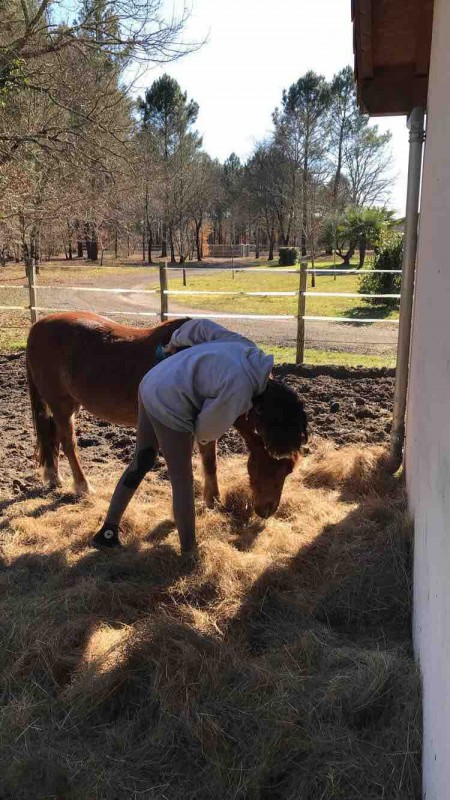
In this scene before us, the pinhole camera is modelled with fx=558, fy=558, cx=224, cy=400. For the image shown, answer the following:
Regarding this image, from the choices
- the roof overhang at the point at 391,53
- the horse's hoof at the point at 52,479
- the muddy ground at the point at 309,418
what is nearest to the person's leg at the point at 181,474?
the horse's hoof at the point at 52,479

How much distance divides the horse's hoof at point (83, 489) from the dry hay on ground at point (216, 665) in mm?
766

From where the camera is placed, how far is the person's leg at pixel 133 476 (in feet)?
10.1

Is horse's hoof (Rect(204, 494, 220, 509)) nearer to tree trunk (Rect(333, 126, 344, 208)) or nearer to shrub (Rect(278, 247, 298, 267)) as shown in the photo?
shrub (Rect(278, 247, 298, 267))

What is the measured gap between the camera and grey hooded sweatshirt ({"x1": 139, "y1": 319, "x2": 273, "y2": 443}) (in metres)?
2.48

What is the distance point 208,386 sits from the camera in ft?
8.38

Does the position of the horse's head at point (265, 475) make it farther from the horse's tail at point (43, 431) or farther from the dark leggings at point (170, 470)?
the horse's tail at point (43, 431)

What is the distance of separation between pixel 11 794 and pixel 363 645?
1376 millimetres

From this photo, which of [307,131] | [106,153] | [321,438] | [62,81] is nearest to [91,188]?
[106,153]

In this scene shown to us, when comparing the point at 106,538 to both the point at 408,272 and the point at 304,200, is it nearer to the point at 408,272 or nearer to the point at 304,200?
the point at 408,272

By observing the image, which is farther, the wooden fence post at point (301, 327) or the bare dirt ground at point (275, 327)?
the bare dirt ground at point (275, 327)

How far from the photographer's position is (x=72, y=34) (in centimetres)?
982

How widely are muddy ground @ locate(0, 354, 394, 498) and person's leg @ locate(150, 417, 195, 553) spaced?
1.86 m

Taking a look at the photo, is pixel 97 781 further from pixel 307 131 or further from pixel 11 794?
pixel 307 131

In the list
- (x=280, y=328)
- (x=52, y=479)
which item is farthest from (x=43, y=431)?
(x=280, y=328)
